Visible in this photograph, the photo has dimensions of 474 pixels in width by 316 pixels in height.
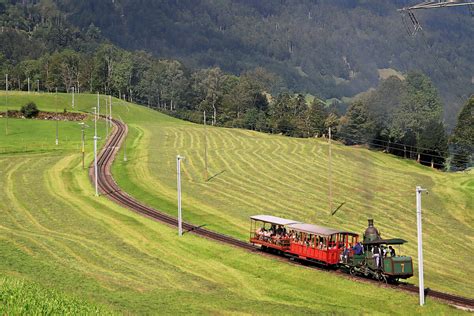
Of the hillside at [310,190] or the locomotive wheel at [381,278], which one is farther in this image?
Answer: the hillside at [310,190]

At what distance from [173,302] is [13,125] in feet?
475

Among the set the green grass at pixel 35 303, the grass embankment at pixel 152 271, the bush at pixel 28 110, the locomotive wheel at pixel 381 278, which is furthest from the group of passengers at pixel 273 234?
the bush at pixel 28 110

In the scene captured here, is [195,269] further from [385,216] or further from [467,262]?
[385,216]

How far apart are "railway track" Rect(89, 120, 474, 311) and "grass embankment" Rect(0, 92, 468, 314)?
2170 mm

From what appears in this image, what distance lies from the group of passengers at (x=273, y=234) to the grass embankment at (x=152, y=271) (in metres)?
2.45

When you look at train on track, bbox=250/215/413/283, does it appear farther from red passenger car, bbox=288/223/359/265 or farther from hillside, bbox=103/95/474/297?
hillside, bbox=103/95/474/297

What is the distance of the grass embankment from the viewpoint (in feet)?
126

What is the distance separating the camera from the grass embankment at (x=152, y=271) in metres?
38.3

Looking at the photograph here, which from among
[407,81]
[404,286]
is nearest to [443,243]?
[404,286]

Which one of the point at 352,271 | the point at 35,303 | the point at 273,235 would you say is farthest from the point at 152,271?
the point at 35,303

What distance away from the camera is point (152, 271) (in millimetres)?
47469

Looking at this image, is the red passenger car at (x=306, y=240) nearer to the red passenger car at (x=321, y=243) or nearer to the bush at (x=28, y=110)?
the red passenger car at (x=321, y=243)

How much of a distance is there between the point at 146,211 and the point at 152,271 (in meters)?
31.3

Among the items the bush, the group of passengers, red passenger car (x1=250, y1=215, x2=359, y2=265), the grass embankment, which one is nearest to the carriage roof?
red passenger car (x1=250, y1=215, x2=359, y2=265)
